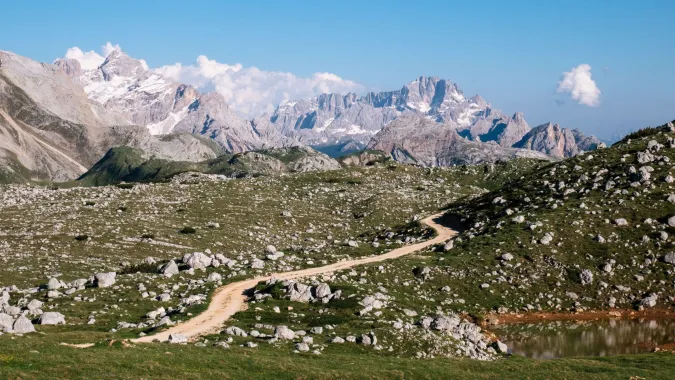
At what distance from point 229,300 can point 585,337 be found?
3421cm

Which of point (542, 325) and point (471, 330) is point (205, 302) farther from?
point (542, 325)

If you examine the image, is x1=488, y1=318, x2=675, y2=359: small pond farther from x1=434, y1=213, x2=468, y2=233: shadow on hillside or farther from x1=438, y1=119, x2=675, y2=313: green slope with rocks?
x1=434, y1=213, x2=468, y2=233: shadow on hillside

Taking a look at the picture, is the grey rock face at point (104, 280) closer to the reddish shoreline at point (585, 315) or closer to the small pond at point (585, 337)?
the small pond at point (585, 337)

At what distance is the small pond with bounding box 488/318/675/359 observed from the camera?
51.8m

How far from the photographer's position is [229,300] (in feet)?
171

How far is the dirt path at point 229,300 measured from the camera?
140ft

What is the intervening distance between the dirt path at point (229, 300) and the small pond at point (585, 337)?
18520mm

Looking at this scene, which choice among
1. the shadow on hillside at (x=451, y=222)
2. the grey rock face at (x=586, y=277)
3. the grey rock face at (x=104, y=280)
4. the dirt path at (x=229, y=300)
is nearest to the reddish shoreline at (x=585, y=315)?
the grey rock face at (x=586, y=277)

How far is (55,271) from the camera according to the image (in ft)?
195

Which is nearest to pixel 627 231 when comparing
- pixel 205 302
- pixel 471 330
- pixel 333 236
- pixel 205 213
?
pixel 471 330

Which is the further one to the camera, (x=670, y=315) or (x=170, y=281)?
(x=670, y=315)

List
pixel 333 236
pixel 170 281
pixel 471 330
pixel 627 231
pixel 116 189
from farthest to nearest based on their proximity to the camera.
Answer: pixel 116 189 < pixel 333 236 < pixel 627 231 < pixel 170 281 < pixel 471 330

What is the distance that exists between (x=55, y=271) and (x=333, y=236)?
139 ft

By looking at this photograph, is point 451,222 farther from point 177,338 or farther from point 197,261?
point 177,338
